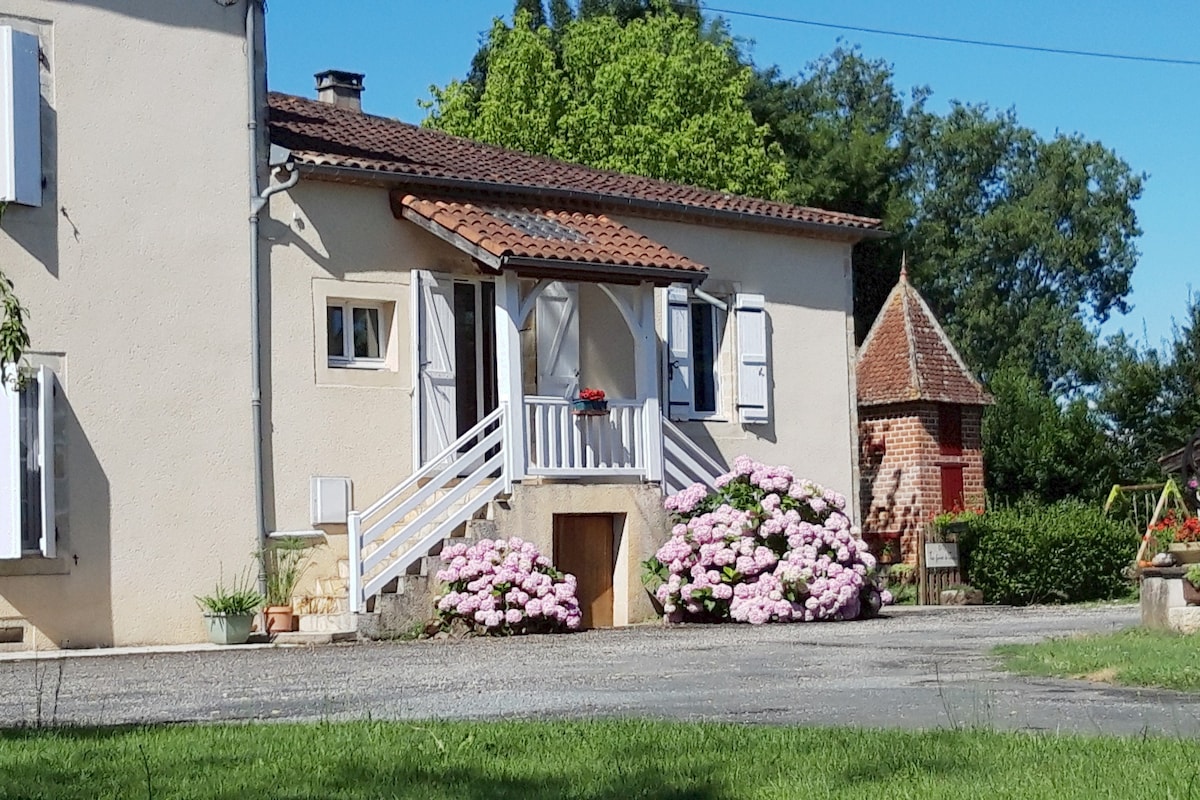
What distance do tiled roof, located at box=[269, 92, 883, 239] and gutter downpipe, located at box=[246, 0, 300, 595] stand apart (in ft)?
1.30

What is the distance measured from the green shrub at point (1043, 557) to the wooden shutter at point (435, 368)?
675cm

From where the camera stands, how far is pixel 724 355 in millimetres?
20391

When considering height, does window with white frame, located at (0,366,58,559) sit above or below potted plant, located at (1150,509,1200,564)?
above

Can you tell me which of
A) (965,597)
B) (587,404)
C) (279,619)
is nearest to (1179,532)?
(587,404)

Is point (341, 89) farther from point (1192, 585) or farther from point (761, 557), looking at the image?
point (1192, 585)

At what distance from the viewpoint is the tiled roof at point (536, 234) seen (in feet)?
55.7

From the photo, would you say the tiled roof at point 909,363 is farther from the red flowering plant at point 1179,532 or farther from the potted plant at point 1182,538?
the red flowering plant at point 1179,532

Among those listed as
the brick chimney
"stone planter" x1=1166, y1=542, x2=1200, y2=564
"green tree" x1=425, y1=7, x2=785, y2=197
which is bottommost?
"stone planter" x1=1166, y1=542, x2=1200, y2=564

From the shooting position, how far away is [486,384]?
18.6 m

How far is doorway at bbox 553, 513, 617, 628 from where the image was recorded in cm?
1784

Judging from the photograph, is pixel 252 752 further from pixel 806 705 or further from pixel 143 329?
pixel 143 329

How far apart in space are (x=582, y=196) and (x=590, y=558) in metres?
3.93

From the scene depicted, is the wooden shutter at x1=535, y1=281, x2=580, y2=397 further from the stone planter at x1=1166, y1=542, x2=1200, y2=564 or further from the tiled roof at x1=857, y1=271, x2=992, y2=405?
the tiled roof at x1=857, y1=271, x2=992, y2=405

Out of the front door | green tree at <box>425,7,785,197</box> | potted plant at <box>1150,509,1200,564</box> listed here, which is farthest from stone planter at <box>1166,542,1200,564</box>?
green tree at <box>425,7,785,197</box>
